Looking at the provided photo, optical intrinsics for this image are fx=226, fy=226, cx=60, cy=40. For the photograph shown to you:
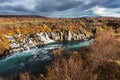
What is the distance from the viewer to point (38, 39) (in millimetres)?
121188

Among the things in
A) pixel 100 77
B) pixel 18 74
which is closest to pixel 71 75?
pixel 100 77

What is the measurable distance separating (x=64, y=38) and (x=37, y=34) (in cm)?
1693

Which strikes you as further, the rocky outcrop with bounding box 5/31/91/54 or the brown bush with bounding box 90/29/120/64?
the rocky outcrop with bounding box 5/31/91/54

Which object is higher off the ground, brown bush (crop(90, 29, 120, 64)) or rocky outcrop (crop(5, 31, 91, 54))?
brown bush (crop(90, 29, 120, 64))

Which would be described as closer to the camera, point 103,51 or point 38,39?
point 103,51

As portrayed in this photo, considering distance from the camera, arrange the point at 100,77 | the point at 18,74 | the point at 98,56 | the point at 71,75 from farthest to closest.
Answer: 1. the point at 98,56
2. the point at 18,74
3. the point at 100,77
4. the point at 71,75

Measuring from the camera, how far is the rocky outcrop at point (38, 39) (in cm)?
10225

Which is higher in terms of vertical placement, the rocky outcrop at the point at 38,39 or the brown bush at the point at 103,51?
the brown bush at the point at 103,51

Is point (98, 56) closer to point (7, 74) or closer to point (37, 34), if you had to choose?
point (7, 74)

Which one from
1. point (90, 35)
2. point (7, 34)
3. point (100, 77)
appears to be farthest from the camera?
point (90, 35)

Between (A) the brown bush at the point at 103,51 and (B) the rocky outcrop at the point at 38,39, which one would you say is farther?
(B) the rocky outcrop at the point at 38,39

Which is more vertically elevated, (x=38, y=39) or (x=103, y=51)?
(x=103, y=51)

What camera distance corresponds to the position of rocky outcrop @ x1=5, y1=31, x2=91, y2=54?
10225 cm

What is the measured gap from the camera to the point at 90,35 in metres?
152
